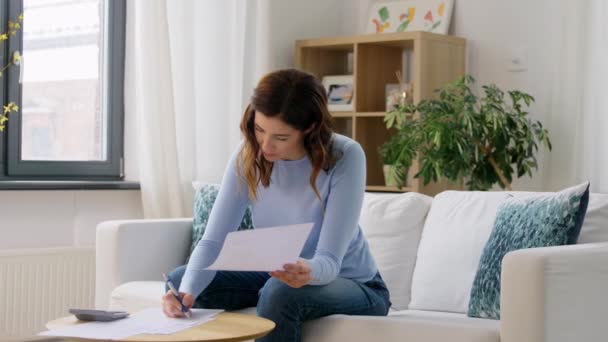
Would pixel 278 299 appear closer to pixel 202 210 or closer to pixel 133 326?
Answer: pixel 133 326

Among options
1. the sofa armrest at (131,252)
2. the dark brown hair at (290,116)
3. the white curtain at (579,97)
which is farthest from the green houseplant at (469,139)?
the dark brown hair at (290,116)

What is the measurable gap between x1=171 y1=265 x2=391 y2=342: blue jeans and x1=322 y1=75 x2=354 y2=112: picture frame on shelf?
226cm

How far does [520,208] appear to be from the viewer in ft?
9.02

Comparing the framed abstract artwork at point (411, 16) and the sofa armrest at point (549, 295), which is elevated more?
the framed abstract artwork at point (411, 16)

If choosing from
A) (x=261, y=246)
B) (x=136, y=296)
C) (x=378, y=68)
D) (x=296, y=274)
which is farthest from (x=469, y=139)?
(x=261, y=246)

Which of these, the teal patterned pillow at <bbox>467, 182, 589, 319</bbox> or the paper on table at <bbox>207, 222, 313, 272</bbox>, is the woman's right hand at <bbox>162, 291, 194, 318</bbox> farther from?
Result: the teal patterned pillow at <bbox>467, 182, 589, 319</bbox>

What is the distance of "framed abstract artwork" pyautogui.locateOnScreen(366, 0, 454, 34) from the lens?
4691 millimetres

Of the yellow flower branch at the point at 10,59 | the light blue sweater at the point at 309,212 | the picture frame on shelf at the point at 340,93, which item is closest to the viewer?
the light blue sweater at the point at 309,212

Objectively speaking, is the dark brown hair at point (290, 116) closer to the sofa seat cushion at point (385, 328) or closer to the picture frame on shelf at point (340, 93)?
the sofa seat cushion at point (385, 328)

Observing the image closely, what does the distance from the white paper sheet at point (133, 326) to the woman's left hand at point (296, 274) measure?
0.18 meters

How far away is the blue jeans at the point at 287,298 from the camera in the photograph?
2312 mm

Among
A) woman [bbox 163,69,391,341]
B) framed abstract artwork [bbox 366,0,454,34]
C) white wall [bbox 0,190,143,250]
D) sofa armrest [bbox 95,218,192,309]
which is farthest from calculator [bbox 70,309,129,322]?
framed abstract artwork [bbox 366,0,454,34]

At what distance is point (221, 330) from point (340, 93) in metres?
2.96

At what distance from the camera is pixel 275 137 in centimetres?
240
